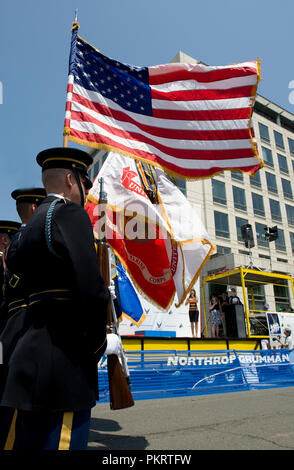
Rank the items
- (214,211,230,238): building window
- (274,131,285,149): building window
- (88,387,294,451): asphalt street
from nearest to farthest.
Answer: (88,387,294,451): asphalt street → (214,211,230,238): building window → (274,131,285,149): building window

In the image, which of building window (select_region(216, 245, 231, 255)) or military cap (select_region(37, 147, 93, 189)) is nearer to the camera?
military cap (select_region(37, 147, 93, 189))

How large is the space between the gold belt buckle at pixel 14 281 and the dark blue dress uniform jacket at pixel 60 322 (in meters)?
0.66

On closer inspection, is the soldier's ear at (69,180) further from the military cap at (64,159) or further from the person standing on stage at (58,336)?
the person standing on stage at (58,336)

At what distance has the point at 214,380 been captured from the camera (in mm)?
7516

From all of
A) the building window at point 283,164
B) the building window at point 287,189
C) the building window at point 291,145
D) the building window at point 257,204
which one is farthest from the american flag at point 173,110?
the building window at point 291,145

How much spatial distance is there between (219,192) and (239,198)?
9.11 ft

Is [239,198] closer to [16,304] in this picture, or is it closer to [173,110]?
[173,110]

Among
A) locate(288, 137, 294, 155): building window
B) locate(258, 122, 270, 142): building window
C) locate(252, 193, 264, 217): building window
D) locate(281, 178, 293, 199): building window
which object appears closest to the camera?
locate(252, 193, 264, 217): building window

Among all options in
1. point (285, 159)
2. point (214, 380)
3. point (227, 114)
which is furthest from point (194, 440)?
point (285, 159)

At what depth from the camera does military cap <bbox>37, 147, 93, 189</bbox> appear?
77.8 inches

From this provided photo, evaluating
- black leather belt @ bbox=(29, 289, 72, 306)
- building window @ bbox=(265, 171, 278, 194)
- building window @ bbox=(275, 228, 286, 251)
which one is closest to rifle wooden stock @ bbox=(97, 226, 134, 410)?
black leather belt @ bbox=(29, 289, 72, 306)

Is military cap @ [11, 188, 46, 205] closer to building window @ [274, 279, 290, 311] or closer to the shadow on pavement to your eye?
the shadow on pavement

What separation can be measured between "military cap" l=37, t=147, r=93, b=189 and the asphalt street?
2.58m

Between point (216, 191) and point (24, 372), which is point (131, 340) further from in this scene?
point (216, 191)
